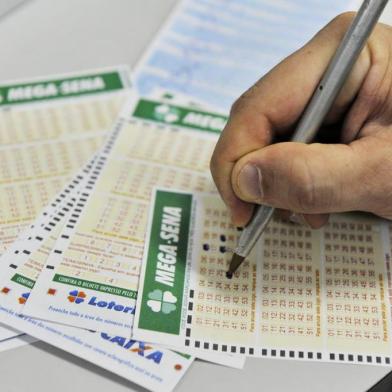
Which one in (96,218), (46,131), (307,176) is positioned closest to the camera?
(307,176)

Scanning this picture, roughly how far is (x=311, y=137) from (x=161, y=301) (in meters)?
0.20

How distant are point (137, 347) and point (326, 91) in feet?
0.92

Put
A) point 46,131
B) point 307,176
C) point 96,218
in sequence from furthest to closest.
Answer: point 46,131
point 96,218
point 307,176

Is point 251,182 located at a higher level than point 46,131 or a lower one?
higher

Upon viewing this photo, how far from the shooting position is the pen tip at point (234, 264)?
59 centimetres

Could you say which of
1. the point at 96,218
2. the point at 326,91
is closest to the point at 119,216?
the point at 96,218

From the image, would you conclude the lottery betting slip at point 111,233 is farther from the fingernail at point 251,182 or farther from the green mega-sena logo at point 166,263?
the fingernail at point 251,182

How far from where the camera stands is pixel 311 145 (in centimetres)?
54

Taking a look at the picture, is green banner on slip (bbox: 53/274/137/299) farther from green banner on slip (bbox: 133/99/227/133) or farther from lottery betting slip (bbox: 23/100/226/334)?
green banner on slip (bbox: 133/99/227/133)

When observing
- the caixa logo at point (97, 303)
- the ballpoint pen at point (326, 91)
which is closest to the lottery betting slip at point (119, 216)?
the caixa logo at point (97, 303)

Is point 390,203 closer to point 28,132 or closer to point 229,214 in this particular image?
point 229,214

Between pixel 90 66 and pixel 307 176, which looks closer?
pixel 307 176

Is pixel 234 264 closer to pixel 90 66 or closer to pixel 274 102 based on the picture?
pixel 274 102

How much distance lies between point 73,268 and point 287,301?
0.67 feet
